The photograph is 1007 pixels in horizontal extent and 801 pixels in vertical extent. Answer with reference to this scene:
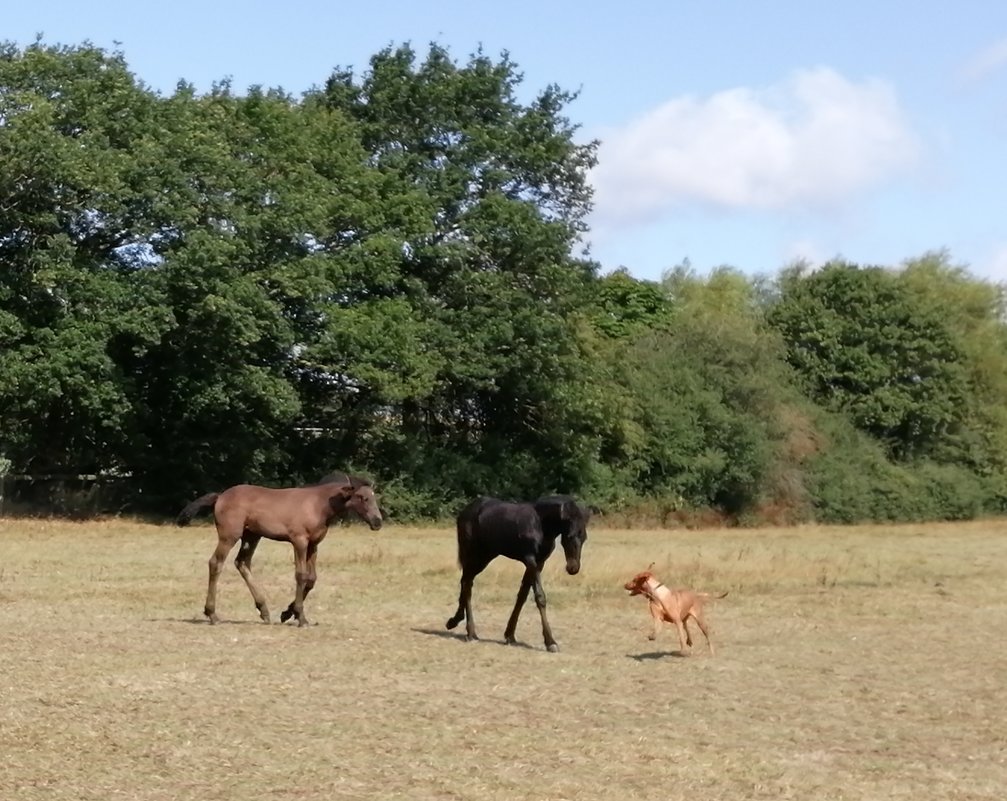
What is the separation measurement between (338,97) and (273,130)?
579 cm

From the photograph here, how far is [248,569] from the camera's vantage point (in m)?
17.5

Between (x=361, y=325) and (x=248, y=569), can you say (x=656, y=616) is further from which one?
(x=361, y=325)

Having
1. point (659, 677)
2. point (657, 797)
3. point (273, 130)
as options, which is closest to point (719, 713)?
point (659, 677)

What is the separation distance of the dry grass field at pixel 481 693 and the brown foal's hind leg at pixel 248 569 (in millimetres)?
195

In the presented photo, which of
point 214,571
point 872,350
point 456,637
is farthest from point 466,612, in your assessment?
point 872,350

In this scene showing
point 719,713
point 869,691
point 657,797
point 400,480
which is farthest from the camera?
point 400,480

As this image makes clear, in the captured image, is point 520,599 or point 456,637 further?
point 456,637

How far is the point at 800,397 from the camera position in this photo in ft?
195

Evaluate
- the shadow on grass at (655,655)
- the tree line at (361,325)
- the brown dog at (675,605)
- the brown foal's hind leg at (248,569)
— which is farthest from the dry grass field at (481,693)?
the tree line at (361,325)

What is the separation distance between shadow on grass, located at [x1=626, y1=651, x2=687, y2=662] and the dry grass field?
72mm

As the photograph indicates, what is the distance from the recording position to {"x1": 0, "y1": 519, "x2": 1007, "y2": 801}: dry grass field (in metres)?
9.92

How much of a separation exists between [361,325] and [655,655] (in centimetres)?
2411

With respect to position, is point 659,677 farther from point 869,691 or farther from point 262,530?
point 262,530

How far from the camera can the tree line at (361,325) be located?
34844mm
